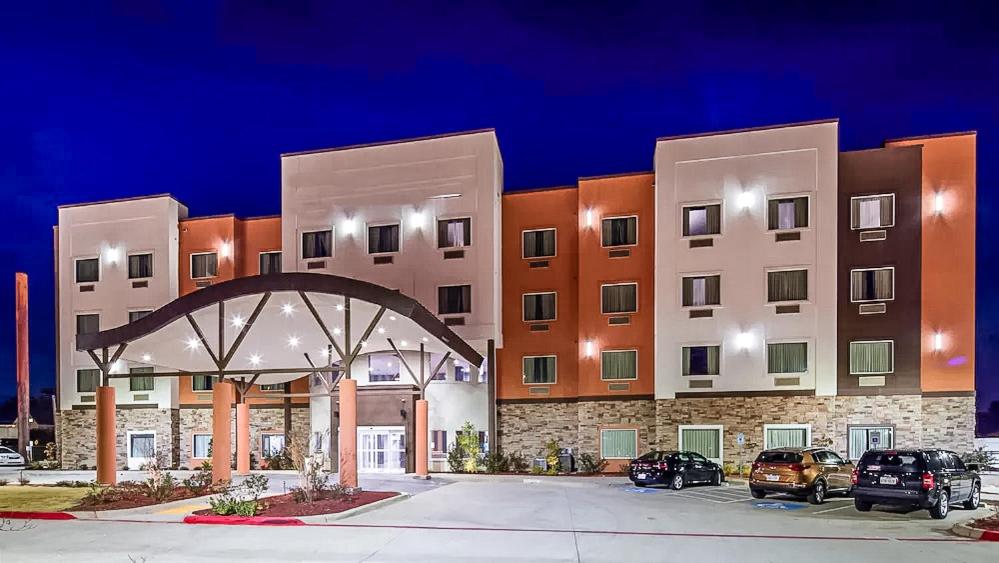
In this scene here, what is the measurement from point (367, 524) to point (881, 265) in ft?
71.7

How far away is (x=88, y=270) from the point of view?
34938mm

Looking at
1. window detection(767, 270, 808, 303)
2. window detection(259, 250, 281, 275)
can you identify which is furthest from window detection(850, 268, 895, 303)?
window detection(259, 250, 281, 275)

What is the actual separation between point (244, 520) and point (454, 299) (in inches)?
638

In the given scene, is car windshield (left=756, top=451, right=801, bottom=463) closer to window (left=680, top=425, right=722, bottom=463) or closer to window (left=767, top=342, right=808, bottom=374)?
window (left=680, top=425, right=722, bottom=463)

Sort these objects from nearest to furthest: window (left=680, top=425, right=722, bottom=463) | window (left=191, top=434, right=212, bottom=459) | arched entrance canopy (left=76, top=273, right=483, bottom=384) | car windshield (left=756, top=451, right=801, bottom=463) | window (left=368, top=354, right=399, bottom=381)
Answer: car windshield (left=756, top=451, right=801, bottom=463)
arched entrance canopy (left=76, top=273, right=483, bottom=384)
window (left=680, top=425, right=722, bottom=463)
window (left=368, top=354, right=399, bottom=381)
window (left=191, top=434, right=212, bottom=459)

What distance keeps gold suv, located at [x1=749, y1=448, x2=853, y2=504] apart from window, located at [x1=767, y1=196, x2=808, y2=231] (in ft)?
34.6

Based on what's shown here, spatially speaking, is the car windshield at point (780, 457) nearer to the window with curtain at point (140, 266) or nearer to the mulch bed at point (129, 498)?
the mulch bed at point (129, 498)

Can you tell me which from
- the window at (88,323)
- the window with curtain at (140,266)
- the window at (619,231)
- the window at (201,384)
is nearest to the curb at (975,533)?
the window at (619,231)

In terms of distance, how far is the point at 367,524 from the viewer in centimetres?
1449

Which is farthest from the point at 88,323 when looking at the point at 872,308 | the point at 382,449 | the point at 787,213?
the point at 872,308

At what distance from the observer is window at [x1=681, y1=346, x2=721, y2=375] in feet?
90.6

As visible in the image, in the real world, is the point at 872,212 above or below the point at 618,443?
above

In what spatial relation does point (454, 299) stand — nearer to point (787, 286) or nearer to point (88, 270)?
point (787, 286)

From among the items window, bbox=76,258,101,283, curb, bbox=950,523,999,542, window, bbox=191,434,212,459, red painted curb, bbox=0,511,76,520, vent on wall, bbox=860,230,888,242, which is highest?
vent on wall, bbox=860,230,888,242
